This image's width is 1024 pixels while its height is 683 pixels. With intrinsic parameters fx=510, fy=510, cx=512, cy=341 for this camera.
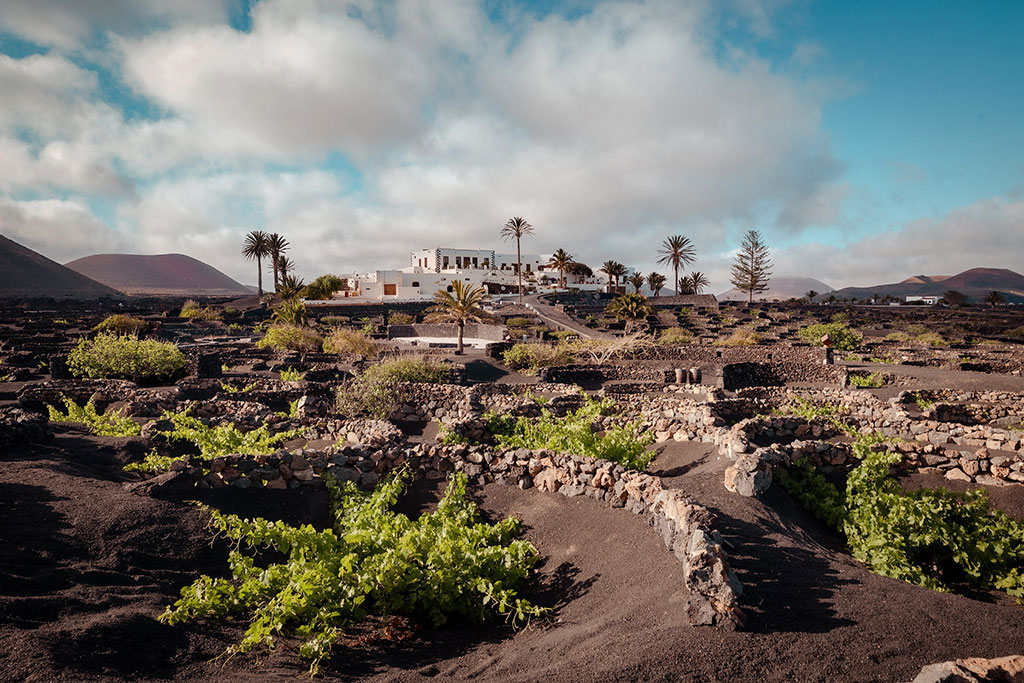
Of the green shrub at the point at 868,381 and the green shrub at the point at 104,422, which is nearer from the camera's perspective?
the green shrub at the point at 104,422

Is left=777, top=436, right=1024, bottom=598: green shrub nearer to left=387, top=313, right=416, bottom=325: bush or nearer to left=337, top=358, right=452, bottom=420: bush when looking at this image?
left=337, top=358, right=452, bottom=420: bush

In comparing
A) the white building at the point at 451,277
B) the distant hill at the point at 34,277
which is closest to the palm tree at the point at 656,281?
the white building at the point at 451,277

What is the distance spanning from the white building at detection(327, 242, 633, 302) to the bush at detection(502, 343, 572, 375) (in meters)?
48.9

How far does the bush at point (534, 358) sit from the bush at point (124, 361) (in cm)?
1493

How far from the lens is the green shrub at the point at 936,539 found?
5.78 m

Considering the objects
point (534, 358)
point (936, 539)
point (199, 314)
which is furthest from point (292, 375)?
point (199, 314)

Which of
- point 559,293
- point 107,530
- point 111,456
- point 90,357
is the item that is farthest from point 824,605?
point 559,293

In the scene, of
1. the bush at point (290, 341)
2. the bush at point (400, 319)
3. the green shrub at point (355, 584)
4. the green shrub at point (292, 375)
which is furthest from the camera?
the bush at point (400, 319)

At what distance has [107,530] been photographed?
6055mm

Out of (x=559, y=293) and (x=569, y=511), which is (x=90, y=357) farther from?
(x=559, y=293)

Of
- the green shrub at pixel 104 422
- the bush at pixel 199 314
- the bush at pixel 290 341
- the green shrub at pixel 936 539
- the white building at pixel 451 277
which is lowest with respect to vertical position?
the green shrub at pixel 936 539

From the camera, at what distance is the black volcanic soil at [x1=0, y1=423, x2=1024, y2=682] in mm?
3797

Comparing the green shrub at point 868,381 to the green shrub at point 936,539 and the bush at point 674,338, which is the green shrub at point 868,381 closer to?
the bush at point 674,338

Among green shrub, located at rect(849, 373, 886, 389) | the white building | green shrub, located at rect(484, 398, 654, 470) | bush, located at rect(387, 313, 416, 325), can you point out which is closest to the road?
the white building
